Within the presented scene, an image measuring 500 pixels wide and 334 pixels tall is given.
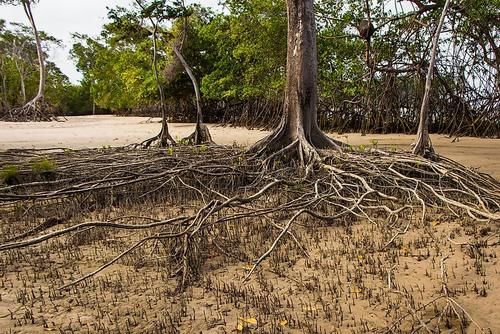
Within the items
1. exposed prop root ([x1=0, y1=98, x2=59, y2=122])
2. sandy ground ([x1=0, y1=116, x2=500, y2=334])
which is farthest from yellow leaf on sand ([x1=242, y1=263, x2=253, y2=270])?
exposed prop root ([x1=0, y1=98, x2=59, y2=122])

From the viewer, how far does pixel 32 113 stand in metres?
19.5

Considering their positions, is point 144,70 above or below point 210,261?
above

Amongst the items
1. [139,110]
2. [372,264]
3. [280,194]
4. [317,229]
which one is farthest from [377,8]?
[139,110]

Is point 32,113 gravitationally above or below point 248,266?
above

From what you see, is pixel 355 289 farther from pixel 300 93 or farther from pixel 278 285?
pixel 300 93

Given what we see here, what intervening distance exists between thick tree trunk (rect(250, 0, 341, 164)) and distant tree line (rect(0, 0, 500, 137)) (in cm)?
146

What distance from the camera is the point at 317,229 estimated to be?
10.1 feet

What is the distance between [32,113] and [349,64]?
1505 cm

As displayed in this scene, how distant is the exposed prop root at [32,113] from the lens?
1891cm

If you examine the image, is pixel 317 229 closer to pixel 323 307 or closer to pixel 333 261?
pixel 333 261

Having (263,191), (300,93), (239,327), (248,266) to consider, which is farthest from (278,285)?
(300,93)

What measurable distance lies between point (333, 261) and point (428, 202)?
4.53 feet

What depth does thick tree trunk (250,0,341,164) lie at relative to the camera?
4.78m

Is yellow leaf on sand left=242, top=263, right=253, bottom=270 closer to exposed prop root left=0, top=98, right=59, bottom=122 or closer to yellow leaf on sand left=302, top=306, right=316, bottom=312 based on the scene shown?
yellow leaf on sand left=302, top=306, right=316, bottom=312
